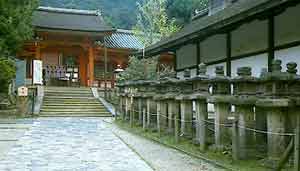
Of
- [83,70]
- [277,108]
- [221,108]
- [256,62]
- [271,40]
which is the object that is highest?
[83,70]

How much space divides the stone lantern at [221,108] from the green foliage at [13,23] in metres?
16.9

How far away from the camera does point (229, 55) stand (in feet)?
48.9

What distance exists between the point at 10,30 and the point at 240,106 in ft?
61.6

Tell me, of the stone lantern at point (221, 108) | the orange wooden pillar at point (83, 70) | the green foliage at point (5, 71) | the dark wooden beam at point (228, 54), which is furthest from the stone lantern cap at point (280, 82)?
the orange wooden pillar at point (83, 70)

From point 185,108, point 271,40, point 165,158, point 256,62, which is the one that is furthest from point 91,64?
point 165,158

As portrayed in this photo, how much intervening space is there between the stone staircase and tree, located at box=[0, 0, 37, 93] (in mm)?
3225

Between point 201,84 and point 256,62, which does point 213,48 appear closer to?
point 256,62

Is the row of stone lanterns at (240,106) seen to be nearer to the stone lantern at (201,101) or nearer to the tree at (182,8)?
the stone lantern at (201,101)

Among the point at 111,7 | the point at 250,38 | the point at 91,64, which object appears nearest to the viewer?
the point at 250,38

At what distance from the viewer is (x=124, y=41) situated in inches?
1644

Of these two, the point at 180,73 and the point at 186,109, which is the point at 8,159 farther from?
the point at 180,73

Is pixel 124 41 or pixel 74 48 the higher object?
pixel 124 41

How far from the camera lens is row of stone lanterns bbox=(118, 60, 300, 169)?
8.14 meters

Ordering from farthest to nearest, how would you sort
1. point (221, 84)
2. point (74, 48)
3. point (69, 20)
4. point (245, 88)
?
point (69, 20), point (74, 48), point (221, 84), point (245, 88)
